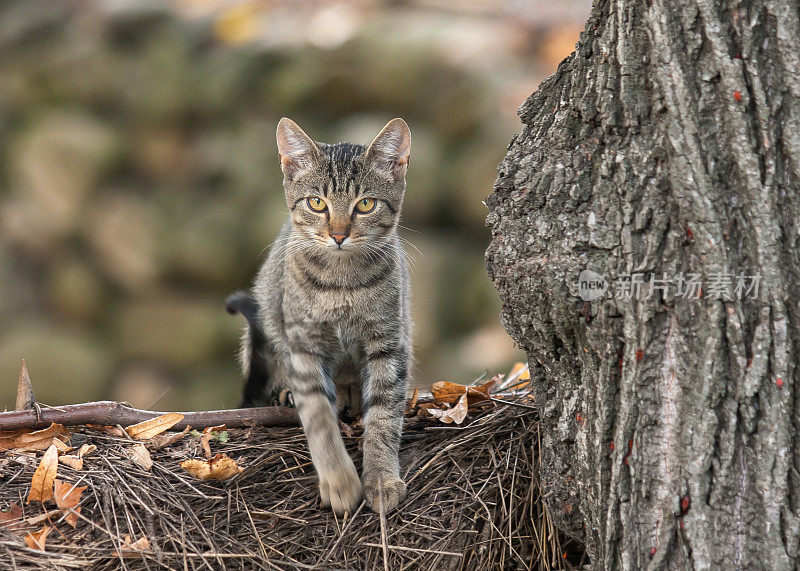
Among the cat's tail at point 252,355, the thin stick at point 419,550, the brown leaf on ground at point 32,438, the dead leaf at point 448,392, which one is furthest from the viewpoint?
the cat's tail at point 252,355

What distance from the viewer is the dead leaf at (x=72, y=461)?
7.81 feet

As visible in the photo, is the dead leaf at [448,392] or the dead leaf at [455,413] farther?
the dead leaf at [448,392]

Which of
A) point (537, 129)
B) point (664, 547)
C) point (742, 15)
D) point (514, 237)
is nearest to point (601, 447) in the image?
point (664, 547)

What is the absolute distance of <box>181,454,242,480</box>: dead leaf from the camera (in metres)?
2.38

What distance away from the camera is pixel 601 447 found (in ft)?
6.55

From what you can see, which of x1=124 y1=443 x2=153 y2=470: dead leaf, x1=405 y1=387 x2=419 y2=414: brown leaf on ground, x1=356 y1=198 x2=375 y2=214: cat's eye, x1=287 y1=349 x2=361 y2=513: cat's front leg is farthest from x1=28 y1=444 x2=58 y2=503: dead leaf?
x1=356 y1=198 x2=375 y2=214: cat's eye

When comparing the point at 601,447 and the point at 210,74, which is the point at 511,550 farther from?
the point at 210,74

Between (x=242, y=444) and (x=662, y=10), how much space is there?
1.86 m

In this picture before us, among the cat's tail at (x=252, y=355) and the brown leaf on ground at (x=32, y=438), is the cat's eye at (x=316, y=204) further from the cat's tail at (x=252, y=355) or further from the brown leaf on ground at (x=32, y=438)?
the brown leaf on ground at (x=32, y=438)

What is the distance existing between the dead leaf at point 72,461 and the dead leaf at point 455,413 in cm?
120

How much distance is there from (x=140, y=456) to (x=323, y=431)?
60 cm

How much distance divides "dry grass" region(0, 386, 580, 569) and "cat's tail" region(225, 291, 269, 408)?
2.64 ft

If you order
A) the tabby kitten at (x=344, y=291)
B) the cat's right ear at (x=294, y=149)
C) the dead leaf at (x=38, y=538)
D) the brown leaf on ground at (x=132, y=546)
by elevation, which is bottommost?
the brown leaf on ground at (x=132, y=546)

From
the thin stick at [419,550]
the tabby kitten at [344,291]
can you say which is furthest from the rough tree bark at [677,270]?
the tabby kitten at [344,291]
